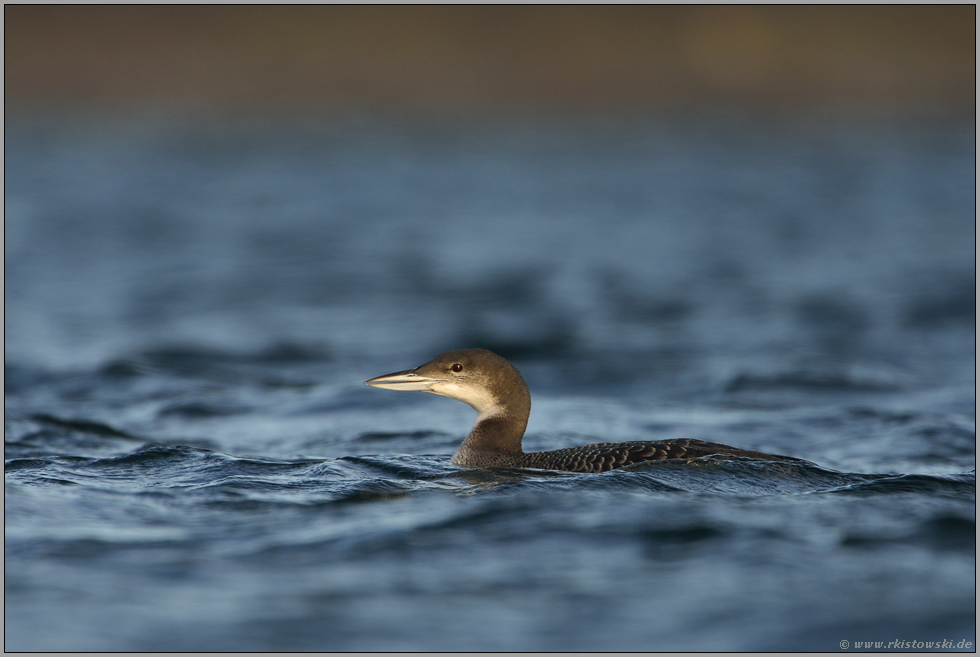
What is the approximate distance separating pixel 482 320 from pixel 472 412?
123 inches

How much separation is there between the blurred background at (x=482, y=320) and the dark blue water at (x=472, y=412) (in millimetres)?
29

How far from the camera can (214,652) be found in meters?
3.90

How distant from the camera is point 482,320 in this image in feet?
38.9

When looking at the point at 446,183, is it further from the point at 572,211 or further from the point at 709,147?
the point at 709,147

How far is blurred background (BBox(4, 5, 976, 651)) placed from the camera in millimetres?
4383

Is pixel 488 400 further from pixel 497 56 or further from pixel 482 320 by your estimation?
pixel 497 56

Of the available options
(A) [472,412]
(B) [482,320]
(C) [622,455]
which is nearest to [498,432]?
(C) [622,455]

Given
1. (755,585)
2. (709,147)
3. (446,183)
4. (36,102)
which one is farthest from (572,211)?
(36,102)

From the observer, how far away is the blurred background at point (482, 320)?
4383 mm

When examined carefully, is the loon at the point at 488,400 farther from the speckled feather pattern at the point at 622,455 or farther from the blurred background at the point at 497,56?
the blurred background at the point at 497,56

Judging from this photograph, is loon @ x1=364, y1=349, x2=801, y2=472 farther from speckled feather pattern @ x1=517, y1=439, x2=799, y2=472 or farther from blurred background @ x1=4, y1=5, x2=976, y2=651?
blurred background @ x1=4, y1=5, x2=976, y2=651

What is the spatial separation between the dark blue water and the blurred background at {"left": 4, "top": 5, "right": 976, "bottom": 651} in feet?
0.10

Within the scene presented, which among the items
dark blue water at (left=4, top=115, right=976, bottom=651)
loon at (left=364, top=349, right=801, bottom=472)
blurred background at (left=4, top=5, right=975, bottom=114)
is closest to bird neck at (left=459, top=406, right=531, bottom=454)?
loon at (left=364, top=349, right=801, bottom=472)

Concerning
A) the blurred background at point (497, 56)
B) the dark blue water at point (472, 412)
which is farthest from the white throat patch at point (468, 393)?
the blurred background at point (497, 56)
